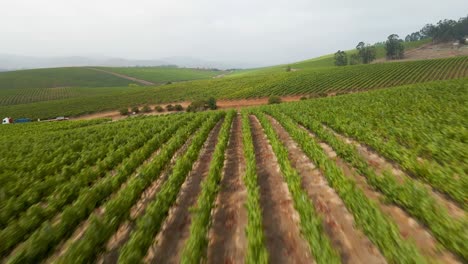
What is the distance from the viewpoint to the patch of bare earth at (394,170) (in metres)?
5.46

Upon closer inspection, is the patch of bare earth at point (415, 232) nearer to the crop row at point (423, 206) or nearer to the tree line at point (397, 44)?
the crop row at point (423, 206)

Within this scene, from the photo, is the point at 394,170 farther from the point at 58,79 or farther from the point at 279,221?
the point at 58,79

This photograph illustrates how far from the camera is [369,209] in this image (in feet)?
16.7

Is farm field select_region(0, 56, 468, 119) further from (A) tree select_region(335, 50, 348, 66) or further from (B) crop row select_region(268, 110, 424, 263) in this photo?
(B) crop row select_region(268, 110, 424, 263)

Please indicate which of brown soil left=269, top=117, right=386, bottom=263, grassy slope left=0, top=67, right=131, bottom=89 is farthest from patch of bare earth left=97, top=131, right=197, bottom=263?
grassy slope left=0, top=67, right=131, bottom=89

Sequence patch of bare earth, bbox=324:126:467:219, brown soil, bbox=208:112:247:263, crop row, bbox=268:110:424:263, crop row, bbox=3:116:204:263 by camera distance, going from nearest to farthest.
Answer: crop row, bbox=268:110:424:263 < crop row, bbox=3:116:204:263 < brown soil, bbox=208:112:247:263 < patch of bare earth, bbox=324:126:467:219

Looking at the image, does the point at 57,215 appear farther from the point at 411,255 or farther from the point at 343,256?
the point at 411,255

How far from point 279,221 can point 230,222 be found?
128cm

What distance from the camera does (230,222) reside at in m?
5.96

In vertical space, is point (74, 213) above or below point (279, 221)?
above

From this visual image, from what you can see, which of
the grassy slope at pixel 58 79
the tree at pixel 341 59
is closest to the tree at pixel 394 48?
the tree at pixel 341 59

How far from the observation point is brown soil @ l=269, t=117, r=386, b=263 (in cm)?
441

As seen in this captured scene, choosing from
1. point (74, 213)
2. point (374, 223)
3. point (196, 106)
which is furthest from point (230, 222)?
point (196, 106)

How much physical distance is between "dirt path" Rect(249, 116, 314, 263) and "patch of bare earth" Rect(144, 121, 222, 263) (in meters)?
2.04
